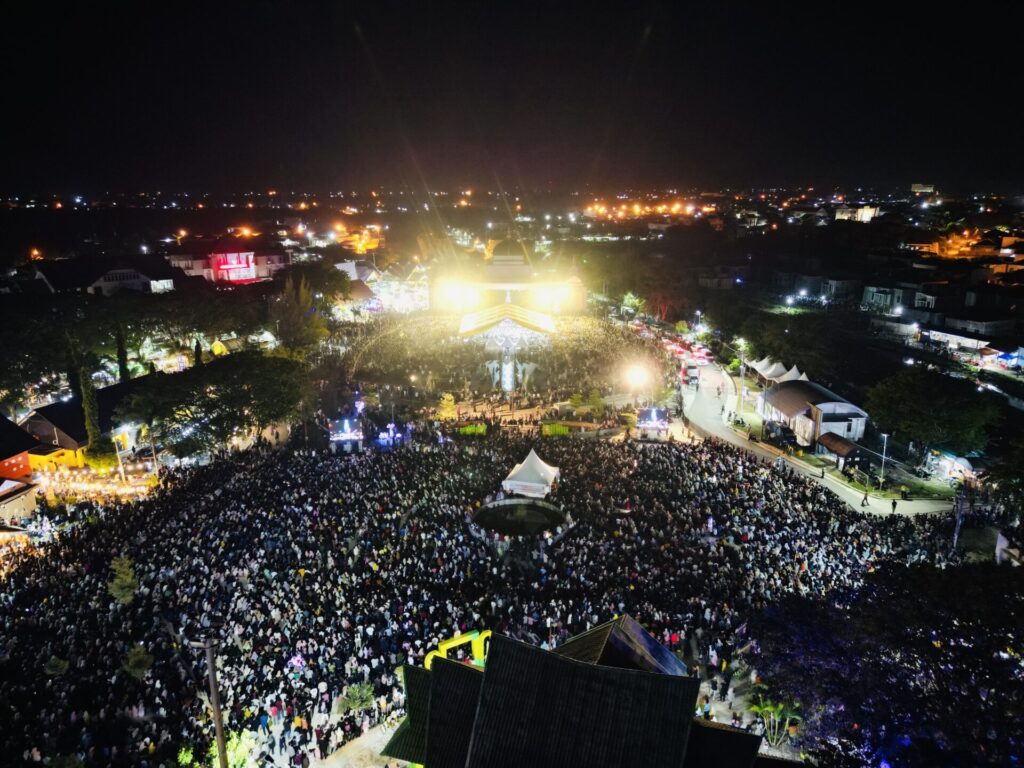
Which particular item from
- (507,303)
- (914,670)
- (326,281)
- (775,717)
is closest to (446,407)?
(507,303)

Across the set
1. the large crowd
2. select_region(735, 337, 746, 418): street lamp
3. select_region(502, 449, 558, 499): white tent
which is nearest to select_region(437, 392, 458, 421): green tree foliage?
the large crowd

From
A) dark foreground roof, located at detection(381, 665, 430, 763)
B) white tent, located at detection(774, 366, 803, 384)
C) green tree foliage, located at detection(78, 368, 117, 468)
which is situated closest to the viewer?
dark foreground roof, located at detection(381, 665, 430, 763)

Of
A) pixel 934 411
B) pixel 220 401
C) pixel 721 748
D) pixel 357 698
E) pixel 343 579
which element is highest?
pixel 721 748

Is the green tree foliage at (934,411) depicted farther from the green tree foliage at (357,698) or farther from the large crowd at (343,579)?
the green tree foliage at (357,698)

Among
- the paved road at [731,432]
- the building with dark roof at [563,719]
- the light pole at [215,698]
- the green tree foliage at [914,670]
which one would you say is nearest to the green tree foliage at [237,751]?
the light pole at [215,698]

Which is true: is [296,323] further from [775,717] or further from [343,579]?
[775,717]

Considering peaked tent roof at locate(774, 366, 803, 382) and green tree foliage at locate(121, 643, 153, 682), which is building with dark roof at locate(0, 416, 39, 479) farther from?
peaked tent roof at locate(774, 366, 803, 382)

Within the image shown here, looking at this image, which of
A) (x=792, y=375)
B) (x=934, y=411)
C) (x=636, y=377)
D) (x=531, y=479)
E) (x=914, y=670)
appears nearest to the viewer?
(x=914, y=670)
